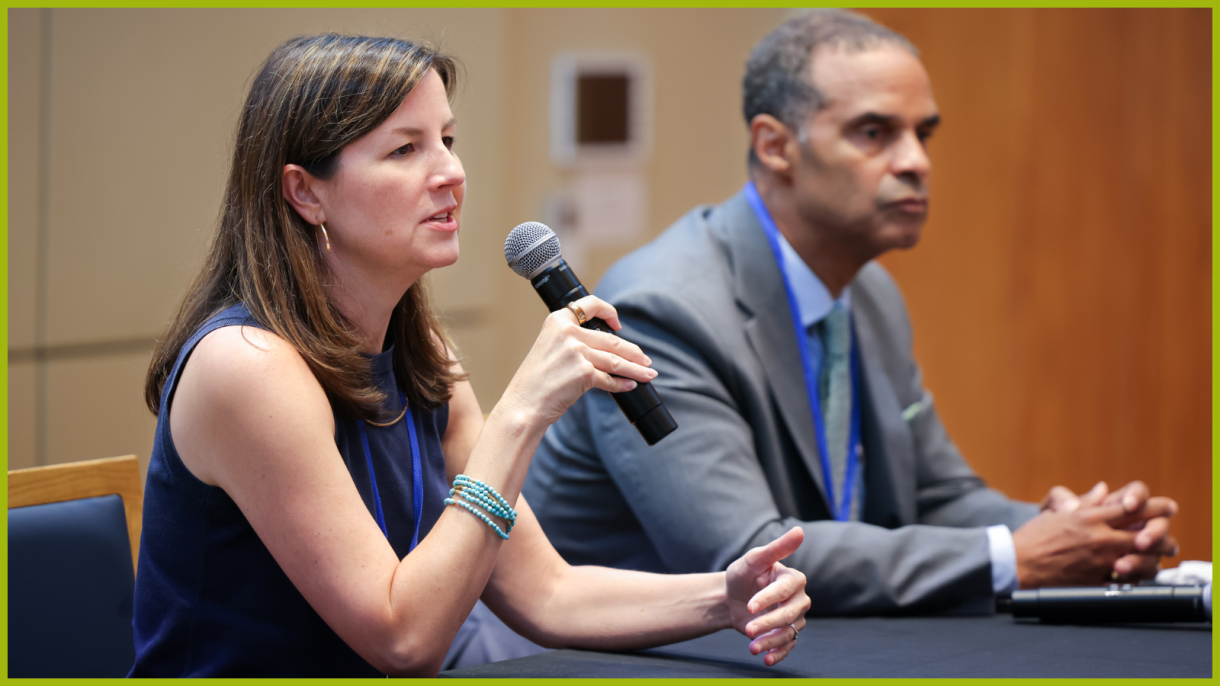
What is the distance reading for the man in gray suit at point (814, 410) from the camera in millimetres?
1519

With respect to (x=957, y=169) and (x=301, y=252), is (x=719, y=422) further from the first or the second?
(x=957, y=169)

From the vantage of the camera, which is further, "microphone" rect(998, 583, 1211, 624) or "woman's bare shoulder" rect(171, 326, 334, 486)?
"microphone" rect(998, 583, 1211, 624)

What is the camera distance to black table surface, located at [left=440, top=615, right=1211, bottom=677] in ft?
3.63

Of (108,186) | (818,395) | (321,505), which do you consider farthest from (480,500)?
(108,186)

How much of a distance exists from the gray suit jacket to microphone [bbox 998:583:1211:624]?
15cm

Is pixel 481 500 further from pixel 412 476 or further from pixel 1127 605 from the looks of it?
pixel 1127 605

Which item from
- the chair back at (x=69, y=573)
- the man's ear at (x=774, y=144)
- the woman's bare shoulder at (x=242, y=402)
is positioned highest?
the man's ear at (x=774, y=144)

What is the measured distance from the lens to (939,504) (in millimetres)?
2043

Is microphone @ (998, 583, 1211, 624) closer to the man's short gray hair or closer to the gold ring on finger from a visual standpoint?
A: the gold ring on finger

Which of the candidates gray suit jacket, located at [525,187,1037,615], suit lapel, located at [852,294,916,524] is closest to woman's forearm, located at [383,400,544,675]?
gray suit jacket, located at [525,187,1037,615]

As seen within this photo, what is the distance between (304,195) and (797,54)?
3.63 feet

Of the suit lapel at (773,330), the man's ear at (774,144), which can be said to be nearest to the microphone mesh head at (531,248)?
the suit lapel at (773,330)

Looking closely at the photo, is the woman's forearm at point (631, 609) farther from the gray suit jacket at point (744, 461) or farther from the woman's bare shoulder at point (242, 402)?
the woman's bare shoulder at point (242, 402)

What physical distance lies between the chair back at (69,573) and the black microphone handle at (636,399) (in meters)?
0.67
